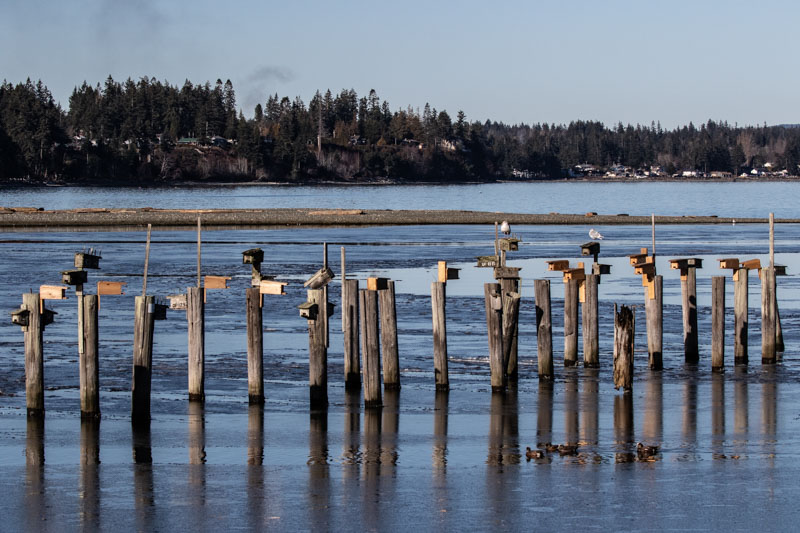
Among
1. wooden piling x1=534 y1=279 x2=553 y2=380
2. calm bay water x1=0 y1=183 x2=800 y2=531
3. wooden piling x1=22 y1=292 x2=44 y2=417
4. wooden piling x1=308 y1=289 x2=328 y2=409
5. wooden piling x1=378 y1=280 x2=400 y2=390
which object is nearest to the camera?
calm bay water x1=0 y1=183 x2=800 y2=531

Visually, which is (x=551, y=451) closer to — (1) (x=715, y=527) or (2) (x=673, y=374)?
(1) (x=715, y=527)

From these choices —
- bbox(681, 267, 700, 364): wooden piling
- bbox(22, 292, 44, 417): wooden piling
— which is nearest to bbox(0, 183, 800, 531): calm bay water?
bbox(22, 292, 44, 417): wooden piling

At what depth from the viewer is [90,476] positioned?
13.8 m

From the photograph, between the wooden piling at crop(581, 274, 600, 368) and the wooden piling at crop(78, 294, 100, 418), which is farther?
the wooden piling at crop(581, 274, 600, 368)

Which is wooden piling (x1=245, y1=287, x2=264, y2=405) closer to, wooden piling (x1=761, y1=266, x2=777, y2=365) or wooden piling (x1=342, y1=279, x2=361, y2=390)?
wooden piling (x1=342, y1=279, x2=361, y2=390)

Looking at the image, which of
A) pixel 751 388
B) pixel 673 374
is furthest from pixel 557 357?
pixel 751 388

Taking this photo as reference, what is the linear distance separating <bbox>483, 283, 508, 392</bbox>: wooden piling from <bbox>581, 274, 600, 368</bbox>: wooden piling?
247 centimetres

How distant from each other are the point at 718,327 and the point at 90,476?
36.7 feet

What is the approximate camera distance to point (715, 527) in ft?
38.3

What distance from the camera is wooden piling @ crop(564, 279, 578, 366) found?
20938 millimetres

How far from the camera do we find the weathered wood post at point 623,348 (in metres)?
18.7

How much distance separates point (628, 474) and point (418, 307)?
17.6 metres

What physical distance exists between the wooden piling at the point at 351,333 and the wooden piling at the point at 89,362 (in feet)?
11.4

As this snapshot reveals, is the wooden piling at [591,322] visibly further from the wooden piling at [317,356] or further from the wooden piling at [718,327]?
the wooden piling at [317,356]
